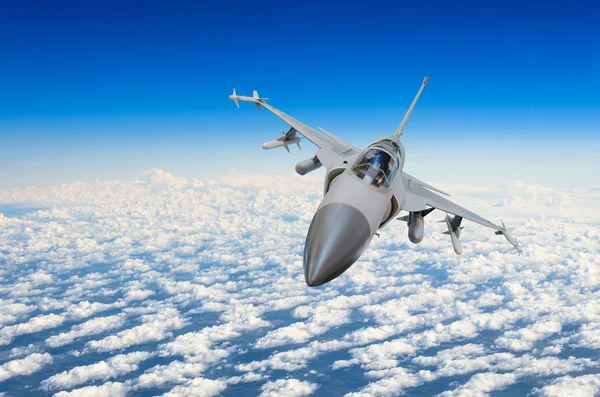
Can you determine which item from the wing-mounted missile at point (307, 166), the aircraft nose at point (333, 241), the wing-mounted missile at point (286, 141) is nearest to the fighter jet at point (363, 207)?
the aircraft nose at point (333, 241)

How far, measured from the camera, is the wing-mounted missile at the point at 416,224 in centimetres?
1508

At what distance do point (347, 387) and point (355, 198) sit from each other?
617 feet

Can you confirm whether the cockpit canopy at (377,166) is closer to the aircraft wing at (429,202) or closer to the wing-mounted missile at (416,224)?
the aircraft wing at (429,202)

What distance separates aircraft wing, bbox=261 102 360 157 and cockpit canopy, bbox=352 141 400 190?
540 cm

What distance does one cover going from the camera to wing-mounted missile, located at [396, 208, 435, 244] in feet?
49.5

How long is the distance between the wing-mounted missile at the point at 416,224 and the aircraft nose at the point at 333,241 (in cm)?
462

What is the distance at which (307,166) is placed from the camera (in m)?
20.8

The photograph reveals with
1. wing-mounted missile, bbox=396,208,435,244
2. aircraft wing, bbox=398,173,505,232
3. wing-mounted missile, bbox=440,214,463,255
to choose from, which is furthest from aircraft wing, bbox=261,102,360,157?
wing-mounted missile, bbox=440,214,463,255

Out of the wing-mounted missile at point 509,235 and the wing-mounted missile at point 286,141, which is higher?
the wing-mounted missile at point 286,141

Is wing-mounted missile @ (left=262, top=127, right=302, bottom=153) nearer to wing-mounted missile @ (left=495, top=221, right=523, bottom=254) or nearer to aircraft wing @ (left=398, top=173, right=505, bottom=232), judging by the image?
aircraft wing @ (left=398, top=173, right=505, bottom=232)

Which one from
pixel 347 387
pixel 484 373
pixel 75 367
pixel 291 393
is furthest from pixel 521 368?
pixel 75 367

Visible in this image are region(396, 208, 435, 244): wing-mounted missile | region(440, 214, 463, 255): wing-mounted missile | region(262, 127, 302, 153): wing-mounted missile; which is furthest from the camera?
region(262, 127, 302, 153): wing-mounted missile

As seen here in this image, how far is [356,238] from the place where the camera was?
1059cm

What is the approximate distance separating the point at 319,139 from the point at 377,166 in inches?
339
